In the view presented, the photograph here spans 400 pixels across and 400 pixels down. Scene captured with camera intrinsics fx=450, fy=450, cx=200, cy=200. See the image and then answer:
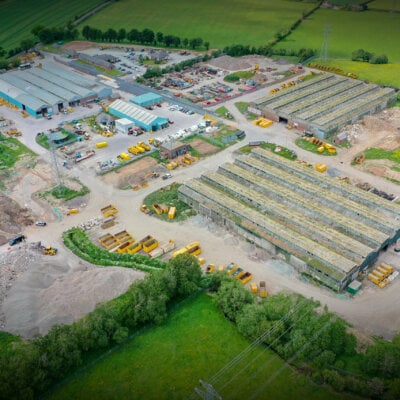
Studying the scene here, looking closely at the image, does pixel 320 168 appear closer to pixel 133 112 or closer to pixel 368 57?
pixel 133 112

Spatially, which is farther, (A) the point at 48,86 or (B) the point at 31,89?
(A) the point at 48,86

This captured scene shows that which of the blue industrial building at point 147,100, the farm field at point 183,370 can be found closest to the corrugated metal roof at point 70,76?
the blue industrial building at point 147,100

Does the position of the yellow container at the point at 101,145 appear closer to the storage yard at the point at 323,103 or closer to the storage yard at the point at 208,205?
the storage yard at the point at 208,205

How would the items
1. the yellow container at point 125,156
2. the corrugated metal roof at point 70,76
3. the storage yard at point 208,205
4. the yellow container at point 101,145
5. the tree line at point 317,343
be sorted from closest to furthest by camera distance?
1. the tree line at point 317,343
2. the storage yard at point 208,205
3. the yellow container at point 125,156
4. the yellow container at point 101,145
5. the corrugated metal roof at point 70,76

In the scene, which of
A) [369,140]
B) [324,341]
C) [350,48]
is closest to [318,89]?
[369,140]

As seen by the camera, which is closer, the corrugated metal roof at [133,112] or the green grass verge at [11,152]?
the green grass verge at [11,152]

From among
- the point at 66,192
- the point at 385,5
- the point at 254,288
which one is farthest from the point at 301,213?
the point at 385,5
